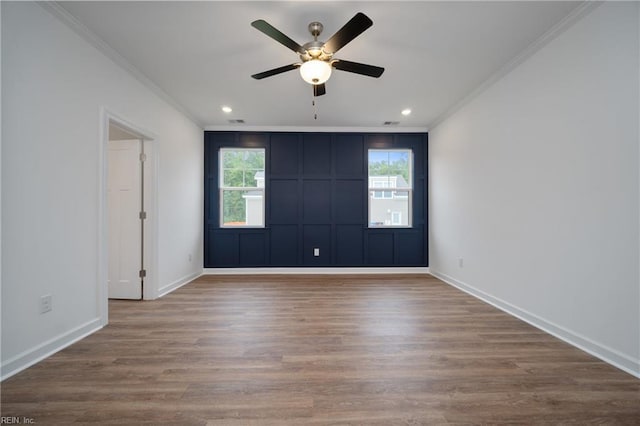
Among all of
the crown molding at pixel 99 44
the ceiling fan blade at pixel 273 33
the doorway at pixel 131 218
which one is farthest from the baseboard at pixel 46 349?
the ceiling fan blade at pixel 273 33

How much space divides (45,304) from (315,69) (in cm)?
279

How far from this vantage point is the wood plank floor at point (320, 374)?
149 centimetres

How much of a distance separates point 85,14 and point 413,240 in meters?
5.23

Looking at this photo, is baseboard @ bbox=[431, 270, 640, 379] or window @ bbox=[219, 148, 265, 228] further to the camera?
window @ bbox=[219, 148, 265, 228]

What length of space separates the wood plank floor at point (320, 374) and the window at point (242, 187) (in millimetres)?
2409

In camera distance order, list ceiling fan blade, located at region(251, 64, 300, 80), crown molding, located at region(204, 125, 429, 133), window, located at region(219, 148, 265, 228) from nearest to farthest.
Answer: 1. ceiling fan blade, located at region(251, 64, 300, 80)
2. crown molding, located at region(204, 125, 429, 133)
3. window, located at region(219, 148, 265, 228)

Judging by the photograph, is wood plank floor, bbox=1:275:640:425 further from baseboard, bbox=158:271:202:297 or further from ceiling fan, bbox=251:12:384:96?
ceiling fan, bbox=251:12:384:96

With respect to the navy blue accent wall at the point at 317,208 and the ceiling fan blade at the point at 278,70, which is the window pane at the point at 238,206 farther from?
the ceiling fan blade at the point at 278,70

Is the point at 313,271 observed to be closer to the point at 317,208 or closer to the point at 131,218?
the point at 317,208

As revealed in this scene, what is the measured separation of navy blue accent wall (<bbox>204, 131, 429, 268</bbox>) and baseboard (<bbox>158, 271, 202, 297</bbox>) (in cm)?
54

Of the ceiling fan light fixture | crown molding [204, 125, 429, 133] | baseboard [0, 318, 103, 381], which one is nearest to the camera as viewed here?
baseboard [0, 318, 103, 381]

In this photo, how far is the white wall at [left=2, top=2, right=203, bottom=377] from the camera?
1860 mm

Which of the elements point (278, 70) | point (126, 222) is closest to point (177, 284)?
point (126, 222)

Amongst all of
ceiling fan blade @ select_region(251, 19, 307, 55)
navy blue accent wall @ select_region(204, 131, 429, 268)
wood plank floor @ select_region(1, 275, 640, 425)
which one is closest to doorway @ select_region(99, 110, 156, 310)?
wood plank floor @ select_region(1, 275, 640, 425)
